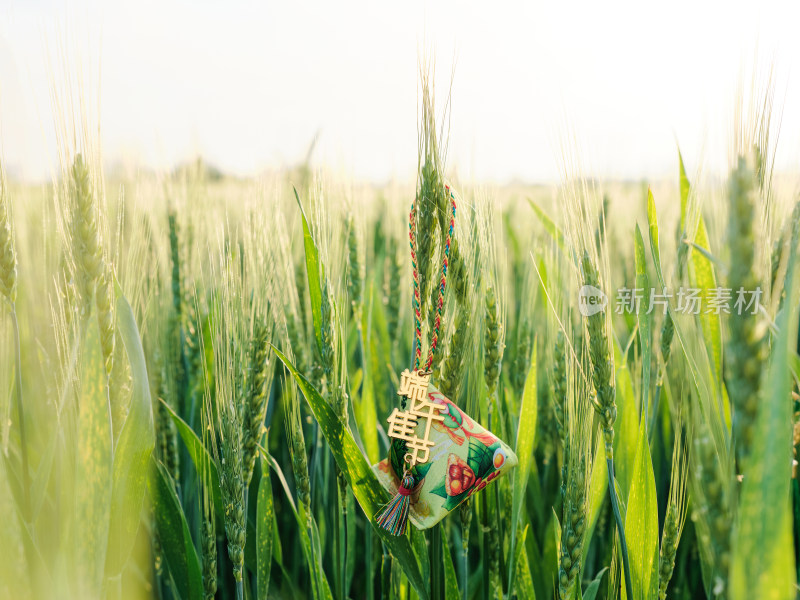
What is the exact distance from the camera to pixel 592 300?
0.64 metres

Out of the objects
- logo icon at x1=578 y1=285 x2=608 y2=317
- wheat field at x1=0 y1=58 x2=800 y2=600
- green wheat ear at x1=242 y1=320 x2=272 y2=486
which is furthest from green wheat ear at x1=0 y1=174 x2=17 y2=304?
logo icon at x1=578 y1=285 x2=608 y2=317

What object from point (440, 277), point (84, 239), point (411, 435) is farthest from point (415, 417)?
point (84, 239)

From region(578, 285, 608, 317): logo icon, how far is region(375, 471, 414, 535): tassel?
300 millimetres

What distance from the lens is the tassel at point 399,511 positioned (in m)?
0.59

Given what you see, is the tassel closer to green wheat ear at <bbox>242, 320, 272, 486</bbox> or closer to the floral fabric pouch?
the floral fabric pouch

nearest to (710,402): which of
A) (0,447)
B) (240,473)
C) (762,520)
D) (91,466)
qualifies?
(762,520)

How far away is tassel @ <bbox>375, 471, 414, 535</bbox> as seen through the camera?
590 mm

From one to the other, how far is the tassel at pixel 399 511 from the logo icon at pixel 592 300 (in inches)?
11.8

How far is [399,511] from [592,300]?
1.13 ft

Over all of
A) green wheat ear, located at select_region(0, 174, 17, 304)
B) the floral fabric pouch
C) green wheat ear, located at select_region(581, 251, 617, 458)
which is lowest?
the floral fabric pouch

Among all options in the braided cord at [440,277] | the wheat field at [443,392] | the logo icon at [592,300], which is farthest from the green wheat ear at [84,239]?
the logo icon at [592,300]

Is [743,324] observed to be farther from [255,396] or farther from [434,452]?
[255,396]

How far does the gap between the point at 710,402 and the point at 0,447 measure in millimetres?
829

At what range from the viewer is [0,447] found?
624 mm
